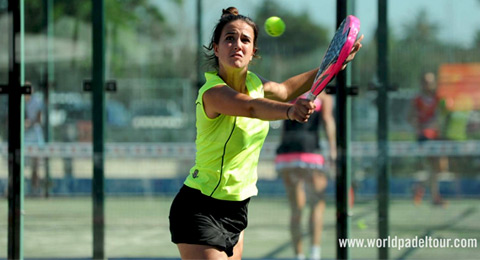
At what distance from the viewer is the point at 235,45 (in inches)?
140

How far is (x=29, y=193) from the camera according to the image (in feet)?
21.4

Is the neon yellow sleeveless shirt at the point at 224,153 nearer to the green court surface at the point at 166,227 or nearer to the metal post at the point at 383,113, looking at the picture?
the metal post at the point at 383,113

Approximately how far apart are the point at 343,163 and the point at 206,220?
5.24 ft

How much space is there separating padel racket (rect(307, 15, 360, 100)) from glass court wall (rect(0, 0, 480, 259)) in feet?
7.28

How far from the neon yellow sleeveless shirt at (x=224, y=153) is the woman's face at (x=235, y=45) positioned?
0.10 metres

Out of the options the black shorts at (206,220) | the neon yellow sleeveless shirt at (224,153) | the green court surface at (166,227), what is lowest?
the green court surface at (166,227)

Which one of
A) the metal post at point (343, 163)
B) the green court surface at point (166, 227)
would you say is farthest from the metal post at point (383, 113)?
the metal post at point (343, 163)

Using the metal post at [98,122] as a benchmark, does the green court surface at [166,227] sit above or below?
below

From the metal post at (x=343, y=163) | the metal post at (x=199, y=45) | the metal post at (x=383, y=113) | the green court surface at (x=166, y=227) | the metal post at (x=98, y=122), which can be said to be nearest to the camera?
the metal post at (x=343, y=163)

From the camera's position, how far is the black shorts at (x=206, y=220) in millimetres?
3459

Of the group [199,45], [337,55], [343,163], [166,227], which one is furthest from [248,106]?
[166,227]

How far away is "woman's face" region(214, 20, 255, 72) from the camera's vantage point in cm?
355

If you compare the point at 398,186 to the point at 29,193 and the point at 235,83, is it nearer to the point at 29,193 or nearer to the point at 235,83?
the point at 29,193

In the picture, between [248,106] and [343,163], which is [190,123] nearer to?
[343,163]
